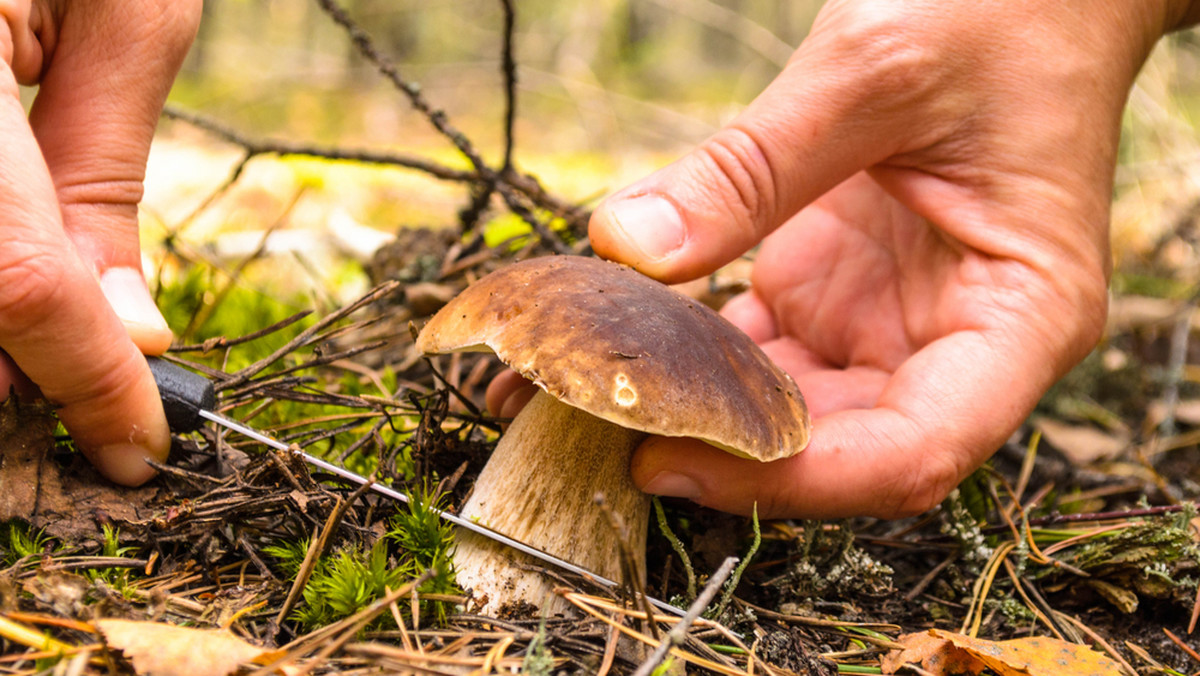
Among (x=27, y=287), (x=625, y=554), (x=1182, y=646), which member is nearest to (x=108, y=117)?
(x=27, y=287)

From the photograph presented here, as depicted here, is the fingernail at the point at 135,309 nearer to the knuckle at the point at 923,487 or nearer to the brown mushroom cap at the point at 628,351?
the brown mushroom cap at the point at 628,351

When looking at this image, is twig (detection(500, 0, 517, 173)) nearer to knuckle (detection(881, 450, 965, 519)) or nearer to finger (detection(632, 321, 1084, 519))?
finger (detection(632, 321, 1084, 519))

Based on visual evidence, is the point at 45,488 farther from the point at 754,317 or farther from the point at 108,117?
the point at 754,317

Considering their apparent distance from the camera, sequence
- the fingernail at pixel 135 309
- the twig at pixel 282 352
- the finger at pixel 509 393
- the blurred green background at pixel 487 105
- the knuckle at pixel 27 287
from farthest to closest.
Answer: the blurred green background at pixel 487 105
the finger at pixel 509 393
the twig at pixel 282 352
the fingernail at pixel 135 309
the knuckle at pixel 27 287

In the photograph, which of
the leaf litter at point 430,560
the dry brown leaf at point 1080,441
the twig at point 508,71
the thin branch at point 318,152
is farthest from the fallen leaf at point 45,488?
the dry brown leaf at point 1080,441

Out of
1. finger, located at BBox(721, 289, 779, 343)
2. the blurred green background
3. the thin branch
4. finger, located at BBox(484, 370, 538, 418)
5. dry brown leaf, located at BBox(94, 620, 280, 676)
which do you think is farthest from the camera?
the blurred green background

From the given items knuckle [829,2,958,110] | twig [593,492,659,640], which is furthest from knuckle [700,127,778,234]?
twig [593,492,659,640]

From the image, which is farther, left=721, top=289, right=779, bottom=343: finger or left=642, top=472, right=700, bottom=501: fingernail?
left=721, top=289, right=779, bottom=343: finger
